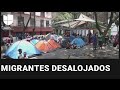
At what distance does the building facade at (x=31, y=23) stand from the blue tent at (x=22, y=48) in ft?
0.88

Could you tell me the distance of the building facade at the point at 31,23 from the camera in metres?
9.30

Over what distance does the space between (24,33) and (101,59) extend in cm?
199

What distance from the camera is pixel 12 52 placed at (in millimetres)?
9414

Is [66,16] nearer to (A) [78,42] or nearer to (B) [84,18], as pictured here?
(B) [84,18]

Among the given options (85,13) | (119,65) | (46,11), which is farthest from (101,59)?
(46,11)

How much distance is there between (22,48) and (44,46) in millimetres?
544

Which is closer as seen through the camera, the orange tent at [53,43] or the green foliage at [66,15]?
the green foliage at [66,15]

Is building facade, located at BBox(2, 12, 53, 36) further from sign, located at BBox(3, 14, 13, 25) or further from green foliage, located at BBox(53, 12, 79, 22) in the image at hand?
green foliage, located at BBox(53, 12, 79, 22)

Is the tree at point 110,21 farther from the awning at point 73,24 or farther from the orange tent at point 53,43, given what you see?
the orange tent at point 53,43

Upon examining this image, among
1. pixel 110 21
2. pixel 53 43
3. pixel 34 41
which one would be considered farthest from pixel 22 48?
pixel 110 21

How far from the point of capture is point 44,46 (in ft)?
31.0

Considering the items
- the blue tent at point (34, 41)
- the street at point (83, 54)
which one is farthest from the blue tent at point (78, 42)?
the blue tent at point (34, 41)
